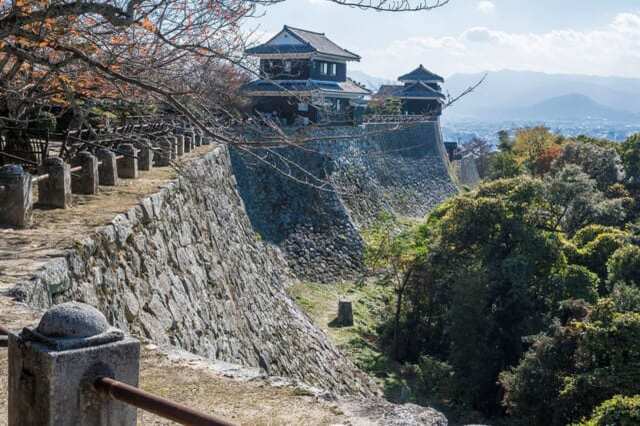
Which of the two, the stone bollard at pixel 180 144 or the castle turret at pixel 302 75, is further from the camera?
the castle turret at pixel 302 75

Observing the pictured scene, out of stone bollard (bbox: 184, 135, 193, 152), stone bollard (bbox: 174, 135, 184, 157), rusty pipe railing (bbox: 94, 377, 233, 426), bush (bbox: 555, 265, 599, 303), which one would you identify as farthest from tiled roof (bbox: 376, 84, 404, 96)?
rusty pipe railing (bbox: 94, 377, 233, 426)

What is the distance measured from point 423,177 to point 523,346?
22286 mm

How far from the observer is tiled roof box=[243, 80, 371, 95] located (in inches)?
1075

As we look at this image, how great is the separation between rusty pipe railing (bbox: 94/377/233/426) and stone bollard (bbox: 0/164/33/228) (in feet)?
17.2

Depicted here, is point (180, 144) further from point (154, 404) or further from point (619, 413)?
point (154, 404)

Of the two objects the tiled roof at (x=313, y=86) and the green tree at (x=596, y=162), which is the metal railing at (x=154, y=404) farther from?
the green tree at (x=596, y=162)

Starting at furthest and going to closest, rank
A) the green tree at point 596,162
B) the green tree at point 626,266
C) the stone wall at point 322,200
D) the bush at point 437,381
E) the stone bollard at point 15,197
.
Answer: the green tree at point 596,162 < the stone wall at point 322,200 < the green tree at point 626,266 < the bush at point 437,381 < the stone bollard at point 15,197

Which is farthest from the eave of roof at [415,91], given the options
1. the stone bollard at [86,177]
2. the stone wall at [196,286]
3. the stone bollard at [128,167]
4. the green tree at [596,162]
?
the stone bollard at [86,177]

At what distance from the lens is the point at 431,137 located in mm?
41312

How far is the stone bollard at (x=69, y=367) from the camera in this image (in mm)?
2498

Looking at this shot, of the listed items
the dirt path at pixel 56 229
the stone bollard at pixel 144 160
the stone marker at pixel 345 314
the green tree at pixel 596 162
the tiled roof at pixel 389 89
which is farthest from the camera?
the tiled roof at pixel 389 89

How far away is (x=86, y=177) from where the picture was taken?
30.7ft

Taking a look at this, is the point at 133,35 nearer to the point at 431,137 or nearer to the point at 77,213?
the point at 77,213

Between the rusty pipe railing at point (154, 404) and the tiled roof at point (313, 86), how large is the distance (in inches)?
952
